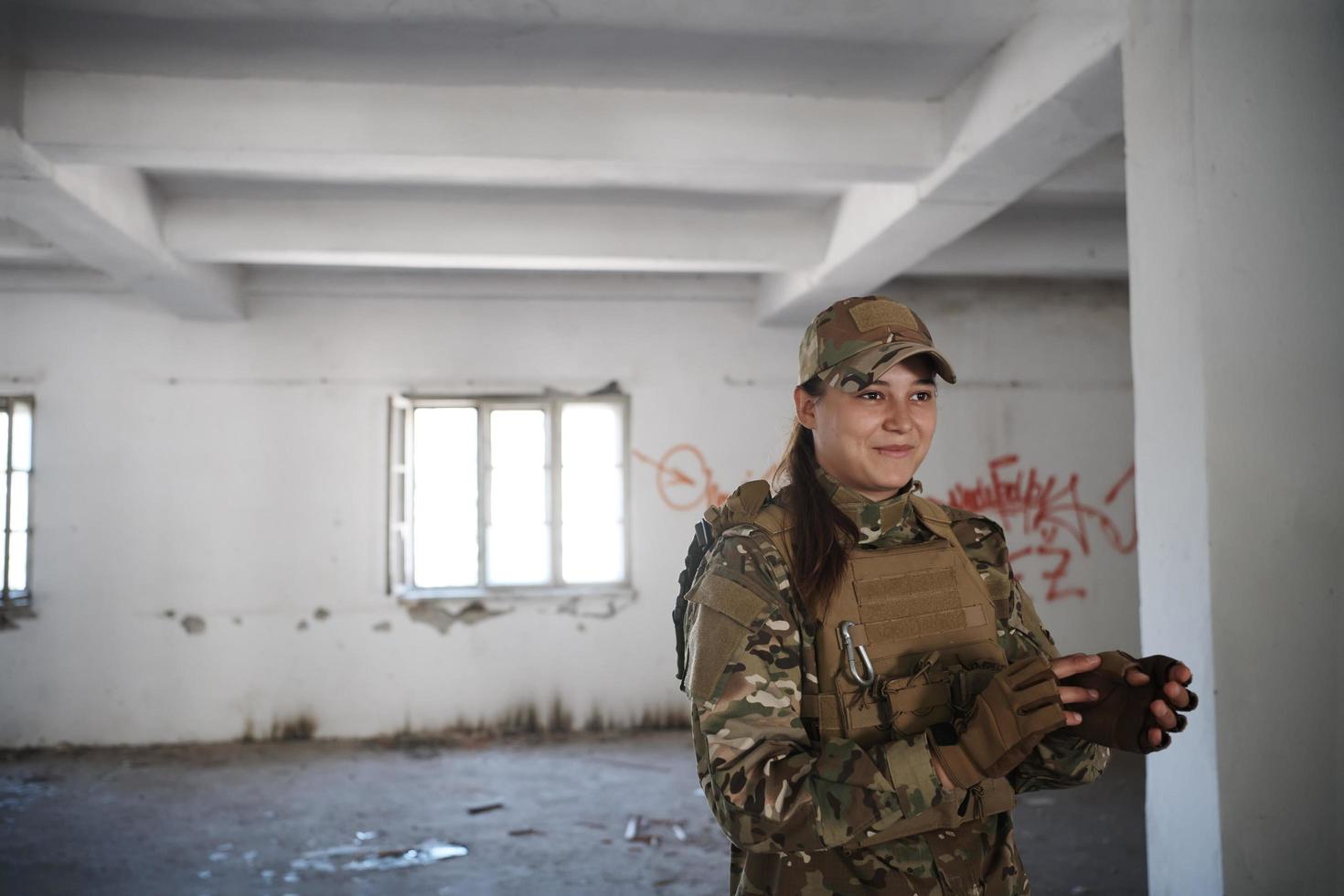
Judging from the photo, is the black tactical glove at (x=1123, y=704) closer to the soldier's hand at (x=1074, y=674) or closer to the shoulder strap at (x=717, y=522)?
the soldier's hand at (x=1074, y=674)

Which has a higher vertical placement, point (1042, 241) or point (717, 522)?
point (1042, 241)

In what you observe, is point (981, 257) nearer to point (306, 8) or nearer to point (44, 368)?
point (306, 8)

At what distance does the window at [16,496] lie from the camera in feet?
18.6

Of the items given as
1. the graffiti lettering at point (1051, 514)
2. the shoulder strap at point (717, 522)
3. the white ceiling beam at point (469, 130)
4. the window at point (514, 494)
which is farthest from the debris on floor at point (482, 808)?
the shoulder strap at point (717, 522)

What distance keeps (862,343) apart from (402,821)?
12.5 feet

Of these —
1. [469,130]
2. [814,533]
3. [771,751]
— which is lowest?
[771,751]

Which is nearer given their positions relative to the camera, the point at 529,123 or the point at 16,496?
the point at 529,123

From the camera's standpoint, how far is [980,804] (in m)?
1.35

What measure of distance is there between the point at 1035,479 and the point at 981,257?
1.80 meters

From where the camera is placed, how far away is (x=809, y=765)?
1.20 metres

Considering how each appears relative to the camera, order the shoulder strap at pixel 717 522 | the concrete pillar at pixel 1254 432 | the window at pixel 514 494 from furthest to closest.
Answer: the window at pixel 514 494, the concrete pillar at pixel 1254 432, the shoulder strap at pixel 717 522

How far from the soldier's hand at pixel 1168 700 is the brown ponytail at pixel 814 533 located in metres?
0.40

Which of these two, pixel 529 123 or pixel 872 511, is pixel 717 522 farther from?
pixel 529 123

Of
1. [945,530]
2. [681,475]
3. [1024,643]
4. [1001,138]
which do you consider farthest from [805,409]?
[681,475]
